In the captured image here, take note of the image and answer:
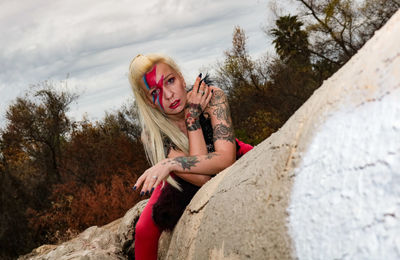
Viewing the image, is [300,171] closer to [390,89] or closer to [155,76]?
[390,89]

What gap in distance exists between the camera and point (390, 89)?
3.97 ft

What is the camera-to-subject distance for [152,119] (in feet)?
9.27

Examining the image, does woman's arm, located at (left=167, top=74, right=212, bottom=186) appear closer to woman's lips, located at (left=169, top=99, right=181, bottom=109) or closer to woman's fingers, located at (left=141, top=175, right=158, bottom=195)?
woman's lips, located at (left=169, top=99, right=181, bottom=109)

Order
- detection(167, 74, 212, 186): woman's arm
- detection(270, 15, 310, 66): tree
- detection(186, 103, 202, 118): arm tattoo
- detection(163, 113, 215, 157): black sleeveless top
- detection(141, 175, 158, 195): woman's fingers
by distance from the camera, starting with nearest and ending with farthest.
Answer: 1. detection(141, 175, 158, 195): woman's fingers
2. detection(167, 74, 212, 186): woman's arm
3. detection(186, 103, 202, 118): arm tattoo
4. detection(163, 113, 215, 157): black sleeveless top
5. detection(270, 15, 310, 66): tree

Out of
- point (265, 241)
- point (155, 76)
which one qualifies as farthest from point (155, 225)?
point (265, 241)

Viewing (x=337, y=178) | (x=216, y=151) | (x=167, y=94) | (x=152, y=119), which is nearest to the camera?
(x=337, y=178)

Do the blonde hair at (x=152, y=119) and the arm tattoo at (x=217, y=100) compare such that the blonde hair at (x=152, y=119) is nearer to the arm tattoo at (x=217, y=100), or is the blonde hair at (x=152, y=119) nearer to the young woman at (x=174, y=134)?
the young woman at (x=174, y=134)

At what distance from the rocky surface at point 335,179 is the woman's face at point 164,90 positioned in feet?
3.49

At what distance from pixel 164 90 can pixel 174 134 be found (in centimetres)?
33

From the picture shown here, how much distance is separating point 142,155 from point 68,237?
173 inches

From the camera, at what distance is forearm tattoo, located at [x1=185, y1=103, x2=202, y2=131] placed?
2662 mm

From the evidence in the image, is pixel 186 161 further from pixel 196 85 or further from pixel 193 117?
pixel 196 85

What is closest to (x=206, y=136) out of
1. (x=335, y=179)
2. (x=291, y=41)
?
(x=335, y=179)

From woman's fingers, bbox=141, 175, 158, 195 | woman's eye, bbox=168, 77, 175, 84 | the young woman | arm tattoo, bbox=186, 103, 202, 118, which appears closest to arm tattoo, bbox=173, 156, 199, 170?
the young woman
